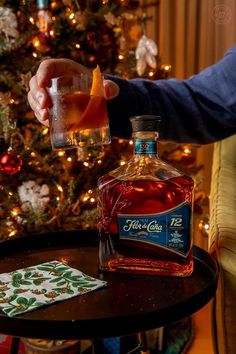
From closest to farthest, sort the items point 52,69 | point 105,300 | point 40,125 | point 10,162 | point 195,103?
point 105,300 < point 52,69 < point 195,103 < point 10,162 < point 40,125

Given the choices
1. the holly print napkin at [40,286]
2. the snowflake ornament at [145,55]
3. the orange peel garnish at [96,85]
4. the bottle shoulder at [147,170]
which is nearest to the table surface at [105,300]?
the holly print napkin at [40,286]

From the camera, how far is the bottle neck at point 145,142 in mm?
596

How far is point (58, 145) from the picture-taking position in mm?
638

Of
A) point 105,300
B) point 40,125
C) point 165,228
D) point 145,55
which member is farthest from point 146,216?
point 145,55

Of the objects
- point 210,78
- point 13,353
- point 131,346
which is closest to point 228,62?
point 210,78

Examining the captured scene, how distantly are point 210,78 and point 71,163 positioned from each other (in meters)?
0.54

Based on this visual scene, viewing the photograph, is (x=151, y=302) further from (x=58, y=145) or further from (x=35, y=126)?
(x=35, y=126)

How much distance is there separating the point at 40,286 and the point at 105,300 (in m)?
0.10

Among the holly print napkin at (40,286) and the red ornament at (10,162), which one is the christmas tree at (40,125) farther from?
the holly print napkin at (40,286)

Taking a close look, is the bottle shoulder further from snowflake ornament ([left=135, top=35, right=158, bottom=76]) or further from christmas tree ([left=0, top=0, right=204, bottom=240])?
snowflake ornament ([left=135, top=35, right=158, bottom=76])

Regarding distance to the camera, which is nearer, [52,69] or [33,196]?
[52,69]

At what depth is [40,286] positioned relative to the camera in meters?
0.57

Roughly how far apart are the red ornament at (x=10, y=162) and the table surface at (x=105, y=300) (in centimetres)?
42

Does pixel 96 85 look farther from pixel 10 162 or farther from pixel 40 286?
pixel 10 162
